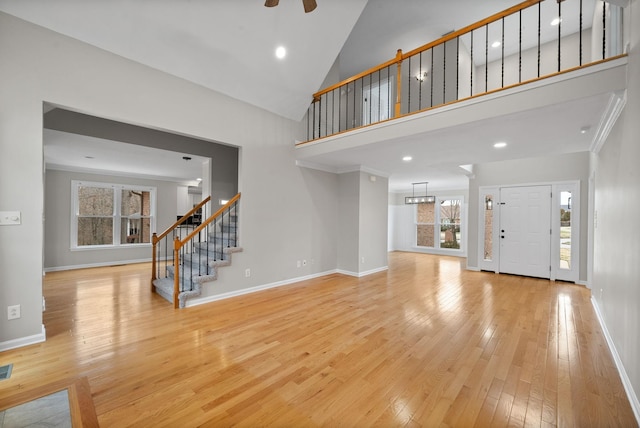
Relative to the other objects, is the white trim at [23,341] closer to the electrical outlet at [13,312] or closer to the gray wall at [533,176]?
the electrical outlet at [13,312]

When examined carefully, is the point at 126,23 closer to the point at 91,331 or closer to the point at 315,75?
the point at 315,75

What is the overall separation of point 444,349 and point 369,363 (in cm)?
82

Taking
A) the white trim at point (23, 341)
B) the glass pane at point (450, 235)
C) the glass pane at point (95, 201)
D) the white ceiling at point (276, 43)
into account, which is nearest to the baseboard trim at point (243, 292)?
the white trim at point (23, 341)

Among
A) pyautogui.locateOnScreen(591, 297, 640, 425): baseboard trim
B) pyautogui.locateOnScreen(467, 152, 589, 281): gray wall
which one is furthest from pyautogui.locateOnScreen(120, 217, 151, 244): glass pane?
pyautogui.locateOnScreen(591, 297, 640, 425): baseboard trim

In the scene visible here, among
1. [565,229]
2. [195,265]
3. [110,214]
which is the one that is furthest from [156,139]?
[565,229]

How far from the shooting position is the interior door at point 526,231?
557cm

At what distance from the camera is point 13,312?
2531mm

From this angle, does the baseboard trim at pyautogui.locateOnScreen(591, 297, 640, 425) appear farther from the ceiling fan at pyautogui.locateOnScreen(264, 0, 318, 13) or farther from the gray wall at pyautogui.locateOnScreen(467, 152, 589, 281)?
the ceiling fan at pyautogui.locateOnScreen(264, 0, 318, 13)

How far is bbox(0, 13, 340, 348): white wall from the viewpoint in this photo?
2516 mm

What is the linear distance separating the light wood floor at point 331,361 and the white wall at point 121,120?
2.33ft

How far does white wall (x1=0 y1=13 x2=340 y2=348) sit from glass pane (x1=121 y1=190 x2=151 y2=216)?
16.8 ft

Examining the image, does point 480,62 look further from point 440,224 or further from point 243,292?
point 243,292

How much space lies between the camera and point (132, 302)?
3.88 meters

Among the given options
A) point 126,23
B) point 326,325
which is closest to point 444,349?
point 326,325
